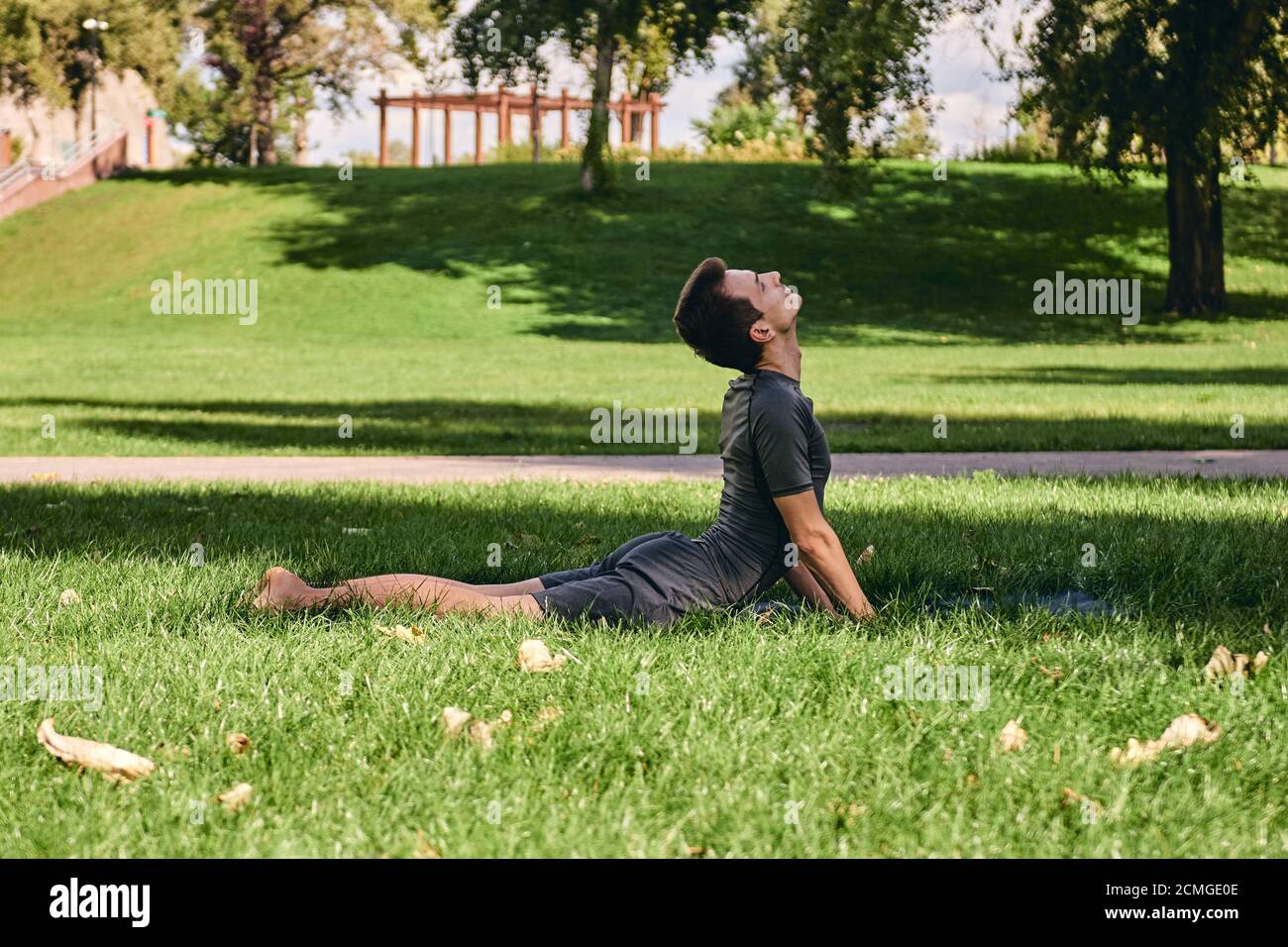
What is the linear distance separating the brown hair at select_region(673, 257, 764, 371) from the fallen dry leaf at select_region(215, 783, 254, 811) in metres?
2.11

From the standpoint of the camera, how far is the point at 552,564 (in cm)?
609

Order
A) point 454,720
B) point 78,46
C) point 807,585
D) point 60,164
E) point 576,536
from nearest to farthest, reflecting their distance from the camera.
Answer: point 454,720 → point 807,585 → point 576,536 → point 78,46 → point 60,164

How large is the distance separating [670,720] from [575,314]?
29410mm

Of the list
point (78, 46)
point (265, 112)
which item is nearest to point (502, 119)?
point (265, 112)

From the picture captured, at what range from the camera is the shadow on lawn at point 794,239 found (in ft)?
108

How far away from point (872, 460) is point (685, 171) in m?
35.3

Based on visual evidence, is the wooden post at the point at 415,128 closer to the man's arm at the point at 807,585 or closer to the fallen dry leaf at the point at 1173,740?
the man's arm at the point at 807,585

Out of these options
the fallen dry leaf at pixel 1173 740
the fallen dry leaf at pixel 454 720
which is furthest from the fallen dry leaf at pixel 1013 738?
the fallen dry leaf at pixel 454 720

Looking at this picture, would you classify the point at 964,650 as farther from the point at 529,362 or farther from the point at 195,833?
the point at 529,362

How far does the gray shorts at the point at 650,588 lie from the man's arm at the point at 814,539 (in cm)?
34

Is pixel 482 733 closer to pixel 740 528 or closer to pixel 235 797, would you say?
pixel 235 797

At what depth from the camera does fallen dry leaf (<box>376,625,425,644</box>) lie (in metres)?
4.49

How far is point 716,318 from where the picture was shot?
15.2ft

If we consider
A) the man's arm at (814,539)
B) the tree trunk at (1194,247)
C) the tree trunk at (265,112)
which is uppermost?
the tree trunk at (265,112)
